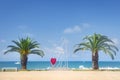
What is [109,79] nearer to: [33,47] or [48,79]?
[48,79]

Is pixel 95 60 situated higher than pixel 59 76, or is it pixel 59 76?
pixel 95 60

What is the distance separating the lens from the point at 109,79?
99.3 ft

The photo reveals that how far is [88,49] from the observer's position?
5072cm

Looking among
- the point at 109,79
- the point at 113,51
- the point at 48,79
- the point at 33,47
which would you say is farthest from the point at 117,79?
the point at 33,47

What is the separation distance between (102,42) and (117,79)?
66.5ft

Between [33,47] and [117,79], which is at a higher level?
A: [33,47]

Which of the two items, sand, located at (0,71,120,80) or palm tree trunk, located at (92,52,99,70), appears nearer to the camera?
sand, located at (0,71,120,80)

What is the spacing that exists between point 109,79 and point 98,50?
20.3m

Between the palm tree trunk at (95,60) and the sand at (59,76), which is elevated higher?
the palm tree trunk at (95,60)

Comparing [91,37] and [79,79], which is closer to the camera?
[79,79]

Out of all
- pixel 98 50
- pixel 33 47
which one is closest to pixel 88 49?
pixel 98 50

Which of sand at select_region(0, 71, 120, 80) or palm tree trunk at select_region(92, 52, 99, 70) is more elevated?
palm tree trunk at select_region(92, 52, 99, 70)

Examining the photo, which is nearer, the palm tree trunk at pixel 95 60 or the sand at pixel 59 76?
the sand at pixel 59 76

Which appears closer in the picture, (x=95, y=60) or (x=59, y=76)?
(x=59, y=76)
